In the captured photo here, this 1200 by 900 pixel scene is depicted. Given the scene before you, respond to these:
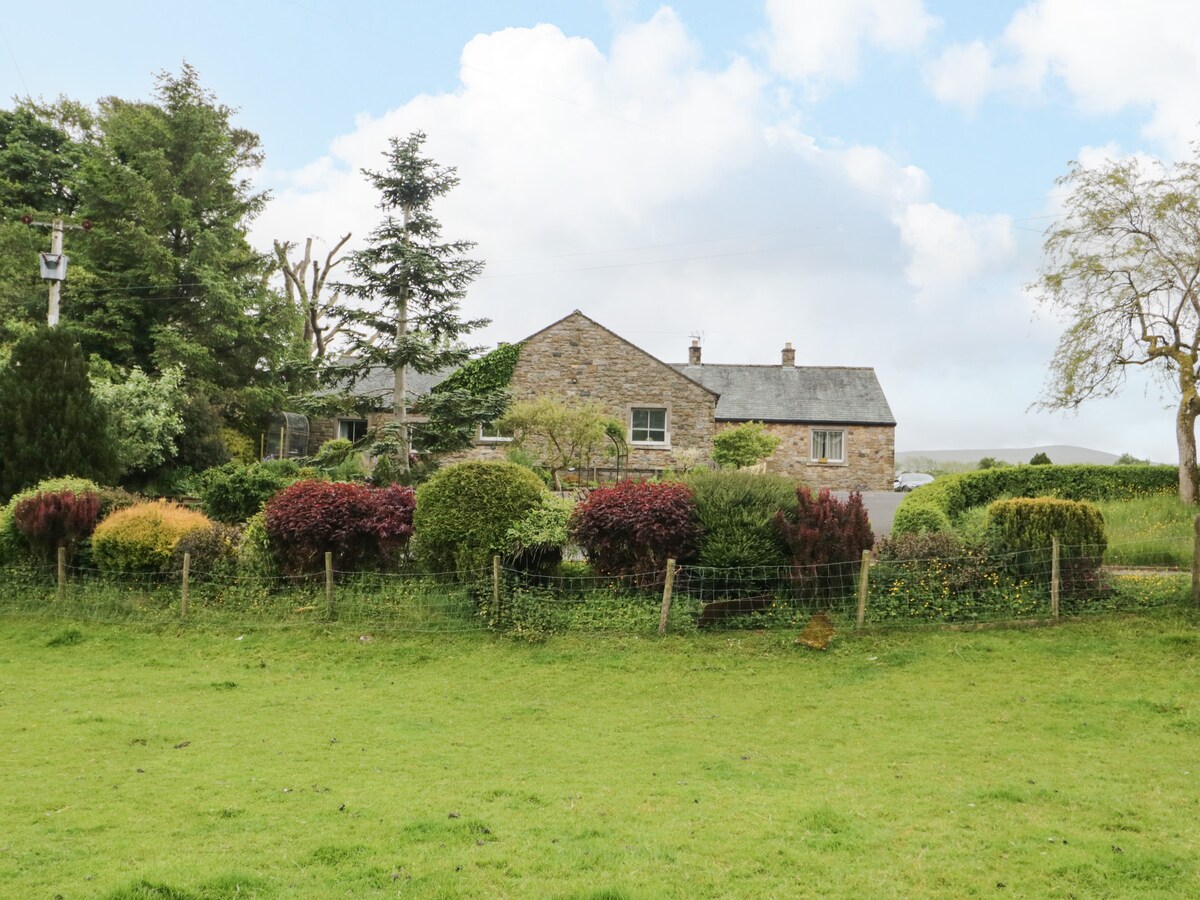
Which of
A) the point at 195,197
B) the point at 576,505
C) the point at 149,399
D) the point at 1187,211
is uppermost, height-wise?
the point at 195,197

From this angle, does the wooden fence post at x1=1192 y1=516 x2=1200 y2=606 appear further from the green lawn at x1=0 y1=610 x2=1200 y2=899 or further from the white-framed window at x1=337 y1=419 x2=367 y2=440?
the white-framed window at x1=337 y1=419 x2=367 y2=440

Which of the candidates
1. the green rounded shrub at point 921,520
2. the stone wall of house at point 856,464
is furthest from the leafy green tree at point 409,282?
the stone wall of house at point 856,464

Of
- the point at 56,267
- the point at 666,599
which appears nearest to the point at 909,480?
the point at 666,599

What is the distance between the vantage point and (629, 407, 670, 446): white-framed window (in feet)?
101

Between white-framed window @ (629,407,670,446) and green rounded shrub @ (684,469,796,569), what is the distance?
56.7 ft

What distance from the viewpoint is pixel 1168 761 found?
787 cm

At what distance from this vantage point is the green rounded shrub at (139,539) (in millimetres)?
15438

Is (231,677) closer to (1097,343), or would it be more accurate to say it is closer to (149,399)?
(149,399)

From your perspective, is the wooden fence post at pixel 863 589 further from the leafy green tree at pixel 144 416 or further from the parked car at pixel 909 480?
the parked car at pixel 909 480

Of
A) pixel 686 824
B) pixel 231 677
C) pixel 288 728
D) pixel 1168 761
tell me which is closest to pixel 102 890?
pixel 686 824

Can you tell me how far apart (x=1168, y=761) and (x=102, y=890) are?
7.75 m

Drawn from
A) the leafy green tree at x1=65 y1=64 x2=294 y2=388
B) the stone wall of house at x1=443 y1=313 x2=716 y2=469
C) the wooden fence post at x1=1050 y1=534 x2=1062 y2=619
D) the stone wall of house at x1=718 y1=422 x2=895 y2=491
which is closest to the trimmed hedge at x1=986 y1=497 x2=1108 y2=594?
the wooden fence post at x1=1050 y1=534 x2=1062 y2=619

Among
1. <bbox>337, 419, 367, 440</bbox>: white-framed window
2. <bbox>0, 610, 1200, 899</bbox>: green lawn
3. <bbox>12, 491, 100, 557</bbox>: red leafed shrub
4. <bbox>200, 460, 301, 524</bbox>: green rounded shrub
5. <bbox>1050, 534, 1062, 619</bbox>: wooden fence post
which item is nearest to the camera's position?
<bbox>0, 610, 1200, 899</bbox>: green lawn

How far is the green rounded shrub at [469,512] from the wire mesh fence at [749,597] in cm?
28
